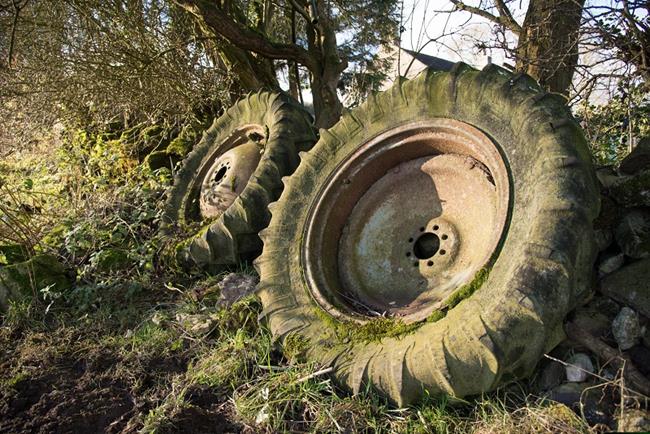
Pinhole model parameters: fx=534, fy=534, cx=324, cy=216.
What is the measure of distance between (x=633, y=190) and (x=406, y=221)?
1304mm

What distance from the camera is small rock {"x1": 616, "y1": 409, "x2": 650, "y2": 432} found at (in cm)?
211

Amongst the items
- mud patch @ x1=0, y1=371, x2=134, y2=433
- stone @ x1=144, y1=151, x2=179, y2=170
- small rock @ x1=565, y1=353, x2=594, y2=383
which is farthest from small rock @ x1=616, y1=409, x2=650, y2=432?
stone @ x1=144, y1=151, x2=179, y2=170

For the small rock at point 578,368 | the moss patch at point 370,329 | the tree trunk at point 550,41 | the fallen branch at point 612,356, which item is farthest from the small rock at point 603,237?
the tree trunk at point 550,41

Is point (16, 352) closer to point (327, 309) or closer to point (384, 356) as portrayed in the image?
point (327, 309)

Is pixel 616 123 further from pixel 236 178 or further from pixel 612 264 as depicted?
pixel 236 178

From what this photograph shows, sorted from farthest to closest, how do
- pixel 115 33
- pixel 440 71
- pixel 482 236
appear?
pixel 115 33 < pixel 440 71 < pixel 482 236

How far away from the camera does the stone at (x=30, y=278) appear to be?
452 centimetres

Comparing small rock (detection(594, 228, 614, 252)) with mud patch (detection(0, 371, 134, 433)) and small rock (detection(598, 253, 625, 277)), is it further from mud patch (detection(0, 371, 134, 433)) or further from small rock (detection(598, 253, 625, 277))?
mud patch (detection(0, 371, 134, 433))

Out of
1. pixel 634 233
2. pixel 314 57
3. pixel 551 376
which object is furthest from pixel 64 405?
pixel 314 57

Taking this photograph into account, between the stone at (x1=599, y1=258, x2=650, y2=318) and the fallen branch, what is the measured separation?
0.27m

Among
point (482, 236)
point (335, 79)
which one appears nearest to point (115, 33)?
point (335, 79)

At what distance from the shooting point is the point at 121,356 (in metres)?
3.53

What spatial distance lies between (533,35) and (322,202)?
2.74m

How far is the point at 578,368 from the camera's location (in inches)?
95.0
